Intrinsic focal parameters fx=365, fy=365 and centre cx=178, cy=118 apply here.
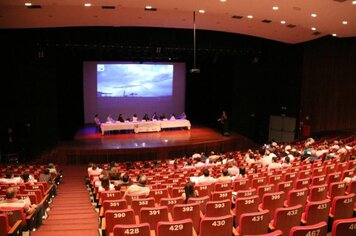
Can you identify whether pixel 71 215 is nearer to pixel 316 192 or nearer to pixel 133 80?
pixel 316 192

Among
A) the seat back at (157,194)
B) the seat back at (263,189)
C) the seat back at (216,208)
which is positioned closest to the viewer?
the seat back at (216,208)

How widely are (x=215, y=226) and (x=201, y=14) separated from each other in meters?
12.3

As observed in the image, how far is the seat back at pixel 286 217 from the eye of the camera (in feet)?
14.3

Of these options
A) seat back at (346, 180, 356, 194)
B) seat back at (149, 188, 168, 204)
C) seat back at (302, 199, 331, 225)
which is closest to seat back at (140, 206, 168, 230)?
seat back at (302, 199, 331, 225)

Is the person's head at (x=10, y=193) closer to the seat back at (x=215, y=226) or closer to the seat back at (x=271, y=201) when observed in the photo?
the seat back at (x=215, y=226)

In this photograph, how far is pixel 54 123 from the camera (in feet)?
62.6

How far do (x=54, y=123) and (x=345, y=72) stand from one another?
1669cm

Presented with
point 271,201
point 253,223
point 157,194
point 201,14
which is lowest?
point 157,194

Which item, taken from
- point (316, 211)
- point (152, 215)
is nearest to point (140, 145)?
point (152, 215)

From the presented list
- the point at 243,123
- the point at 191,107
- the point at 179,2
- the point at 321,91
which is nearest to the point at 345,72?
the point at 321,91

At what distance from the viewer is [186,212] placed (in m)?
4.93

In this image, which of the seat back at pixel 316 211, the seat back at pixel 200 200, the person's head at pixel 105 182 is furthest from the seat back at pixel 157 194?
the seat back at pixel 316 211

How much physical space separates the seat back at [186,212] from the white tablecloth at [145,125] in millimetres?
16716

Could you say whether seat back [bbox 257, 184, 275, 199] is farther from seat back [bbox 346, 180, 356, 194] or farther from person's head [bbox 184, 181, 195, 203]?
seat back [bbox 346, 180, 356, 194]
